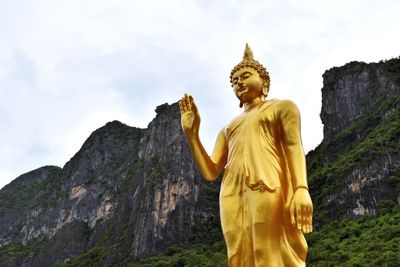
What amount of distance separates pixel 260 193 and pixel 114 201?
79.8 m

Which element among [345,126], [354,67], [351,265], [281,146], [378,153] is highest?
[354,67]

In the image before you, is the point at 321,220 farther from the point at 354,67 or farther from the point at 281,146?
the point at 281,146

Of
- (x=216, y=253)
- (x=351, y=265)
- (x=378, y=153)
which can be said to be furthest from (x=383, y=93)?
(x=351, y=265)

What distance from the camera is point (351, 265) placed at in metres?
38.3

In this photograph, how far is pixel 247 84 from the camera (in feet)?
15.2

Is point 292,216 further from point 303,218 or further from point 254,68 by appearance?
point 254,68

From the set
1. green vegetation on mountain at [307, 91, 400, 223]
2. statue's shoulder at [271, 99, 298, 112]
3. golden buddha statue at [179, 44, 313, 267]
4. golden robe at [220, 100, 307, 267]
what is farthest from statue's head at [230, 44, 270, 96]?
green vegetation on mountain at [307, 91, 400, 223]

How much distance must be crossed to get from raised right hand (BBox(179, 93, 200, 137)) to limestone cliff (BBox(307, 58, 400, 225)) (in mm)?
47952

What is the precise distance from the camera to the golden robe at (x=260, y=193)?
155 inches

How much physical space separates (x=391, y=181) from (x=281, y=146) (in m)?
49.4

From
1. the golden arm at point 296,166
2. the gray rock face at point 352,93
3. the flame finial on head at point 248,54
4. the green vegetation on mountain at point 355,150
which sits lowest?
the golden arm at point 296,166

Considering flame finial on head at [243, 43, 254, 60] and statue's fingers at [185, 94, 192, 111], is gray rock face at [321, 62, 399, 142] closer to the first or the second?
flame finial on head at [243, 43, 254, 60]

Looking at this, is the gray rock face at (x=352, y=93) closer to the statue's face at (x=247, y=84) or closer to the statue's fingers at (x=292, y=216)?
the statue's face at (x=247, y=84)

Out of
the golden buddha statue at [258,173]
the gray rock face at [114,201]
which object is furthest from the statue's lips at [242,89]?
the gray rock face at [114,201]
